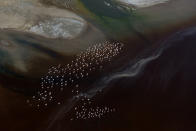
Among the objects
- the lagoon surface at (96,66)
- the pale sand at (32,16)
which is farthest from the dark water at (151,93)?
the pale sand at (32,16)

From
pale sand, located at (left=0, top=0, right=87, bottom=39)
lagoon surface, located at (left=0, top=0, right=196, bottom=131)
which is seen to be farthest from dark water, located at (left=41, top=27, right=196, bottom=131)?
pale sand, located at (left=0, top=0, right=87, bottom=39)

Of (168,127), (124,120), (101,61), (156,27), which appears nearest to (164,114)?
(168,127)

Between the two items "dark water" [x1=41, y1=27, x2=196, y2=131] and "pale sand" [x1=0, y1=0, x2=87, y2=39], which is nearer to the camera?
"dark water" [x1=41, y1=27, x2=196, y2=131]

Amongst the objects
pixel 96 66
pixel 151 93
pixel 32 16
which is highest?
pixel 32 16

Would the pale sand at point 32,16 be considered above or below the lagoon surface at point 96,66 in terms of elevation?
above

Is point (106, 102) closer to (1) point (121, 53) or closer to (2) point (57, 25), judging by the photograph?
(1) point (121, 53)

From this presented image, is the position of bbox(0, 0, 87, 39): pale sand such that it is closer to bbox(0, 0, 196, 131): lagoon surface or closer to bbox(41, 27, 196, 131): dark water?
bbox(0, 0, 196, 131): lagoon surface

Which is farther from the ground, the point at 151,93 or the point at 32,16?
the point at 32,16

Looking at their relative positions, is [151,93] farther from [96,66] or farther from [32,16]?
[32,16]

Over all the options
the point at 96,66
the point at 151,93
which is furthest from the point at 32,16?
the point at 151,93

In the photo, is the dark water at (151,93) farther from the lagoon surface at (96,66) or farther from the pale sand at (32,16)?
the pale sand at (32,16)

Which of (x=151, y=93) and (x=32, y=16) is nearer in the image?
(x=151, y=93)
